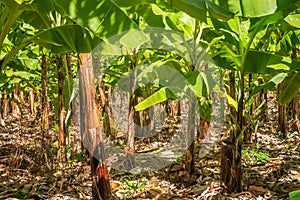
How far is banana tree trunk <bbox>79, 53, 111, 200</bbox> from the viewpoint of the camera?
110 inches

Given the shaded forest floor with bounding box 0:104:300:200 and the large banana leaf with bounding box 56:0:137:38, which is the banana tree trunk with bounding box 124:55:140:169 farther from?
the large banana leaf with bounding box 56:0:137:38

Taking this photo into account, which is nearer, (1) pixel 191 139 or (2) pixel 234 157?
(2) pixel 234 157

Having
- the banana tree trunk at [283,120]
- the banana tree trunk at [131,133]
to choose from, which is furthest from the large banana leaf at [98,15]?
the banana tree trunk at [283,120]

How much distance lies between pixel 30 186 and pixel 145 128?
485 centimetres

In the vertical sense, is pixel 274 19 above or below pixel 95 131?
above

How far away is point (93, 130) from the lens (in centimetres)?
278

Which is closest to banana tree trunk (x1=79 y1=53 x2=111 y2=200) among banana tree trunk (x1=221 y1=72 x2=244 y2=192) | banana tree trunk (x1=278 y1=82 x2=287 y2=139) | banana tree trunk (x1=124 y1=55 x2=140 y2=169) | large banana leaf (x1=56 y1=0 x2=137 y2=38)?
large banana leaf (x1=56 y1=0 x2=137 y2=38)

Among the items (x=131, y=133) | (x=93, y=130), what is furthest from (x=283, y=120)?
(x=93, y=130)

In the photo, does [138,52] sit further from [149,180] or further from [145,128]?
[145,128]

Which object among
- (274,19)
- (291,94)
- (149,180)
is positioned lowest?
(149,180)

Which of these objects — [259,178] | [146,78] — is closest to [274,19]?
[259,178]

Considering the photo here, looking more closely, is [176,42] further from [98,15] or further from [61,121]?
[61,121]

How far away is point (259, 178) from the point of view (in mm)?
3793

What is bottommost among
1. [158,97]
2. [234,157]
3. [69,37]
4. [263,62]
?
[234,157]
